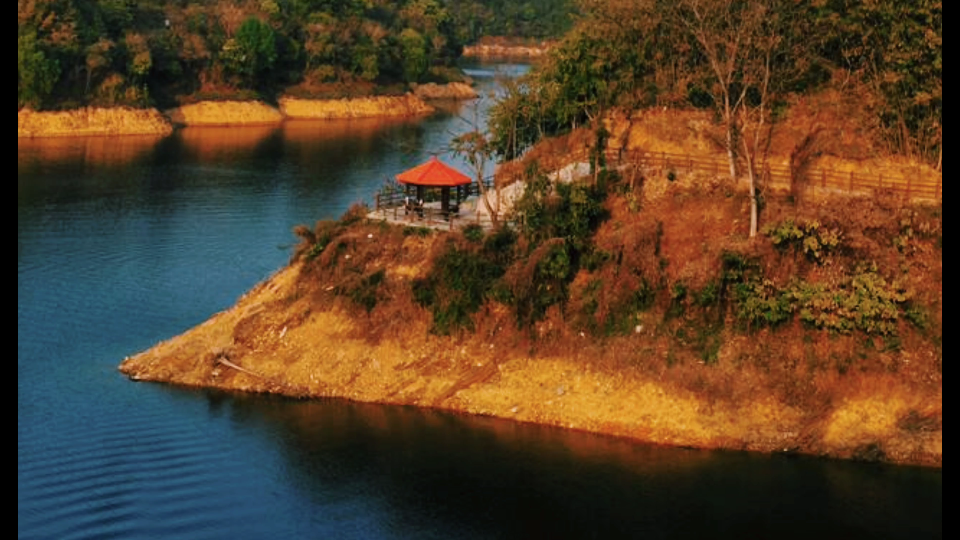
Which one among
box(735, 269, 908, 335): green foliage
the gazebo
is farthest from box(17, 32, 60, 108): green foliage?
box(735, 269, 908, 335): green foliage

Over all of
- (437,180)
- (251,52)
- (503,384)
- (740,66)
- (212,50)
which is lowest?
(503,384)

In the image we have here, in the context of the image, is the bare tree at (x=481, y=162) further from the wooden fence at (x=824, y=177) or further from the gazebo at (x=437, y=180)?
the wooden fence at (x=824, y=177)

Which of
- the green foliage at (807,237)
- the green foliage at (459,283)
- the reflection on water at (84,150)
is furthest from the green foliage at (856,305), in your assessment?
the reflection on water at (84,150)

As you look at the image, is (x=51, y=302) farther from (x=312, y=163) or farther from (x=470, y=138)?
(x=312, y=163)

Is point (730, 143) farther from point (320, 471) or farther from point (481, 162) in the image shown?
point (320, 471)

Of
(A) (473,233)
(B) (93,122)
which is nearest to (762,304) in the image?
(A) (473,233)

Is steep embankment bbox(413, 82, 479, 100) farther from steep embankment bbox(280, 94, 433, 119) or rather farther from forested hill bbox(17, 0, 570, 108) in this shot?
steep embankment bbox(280, 94, 433, 119)
